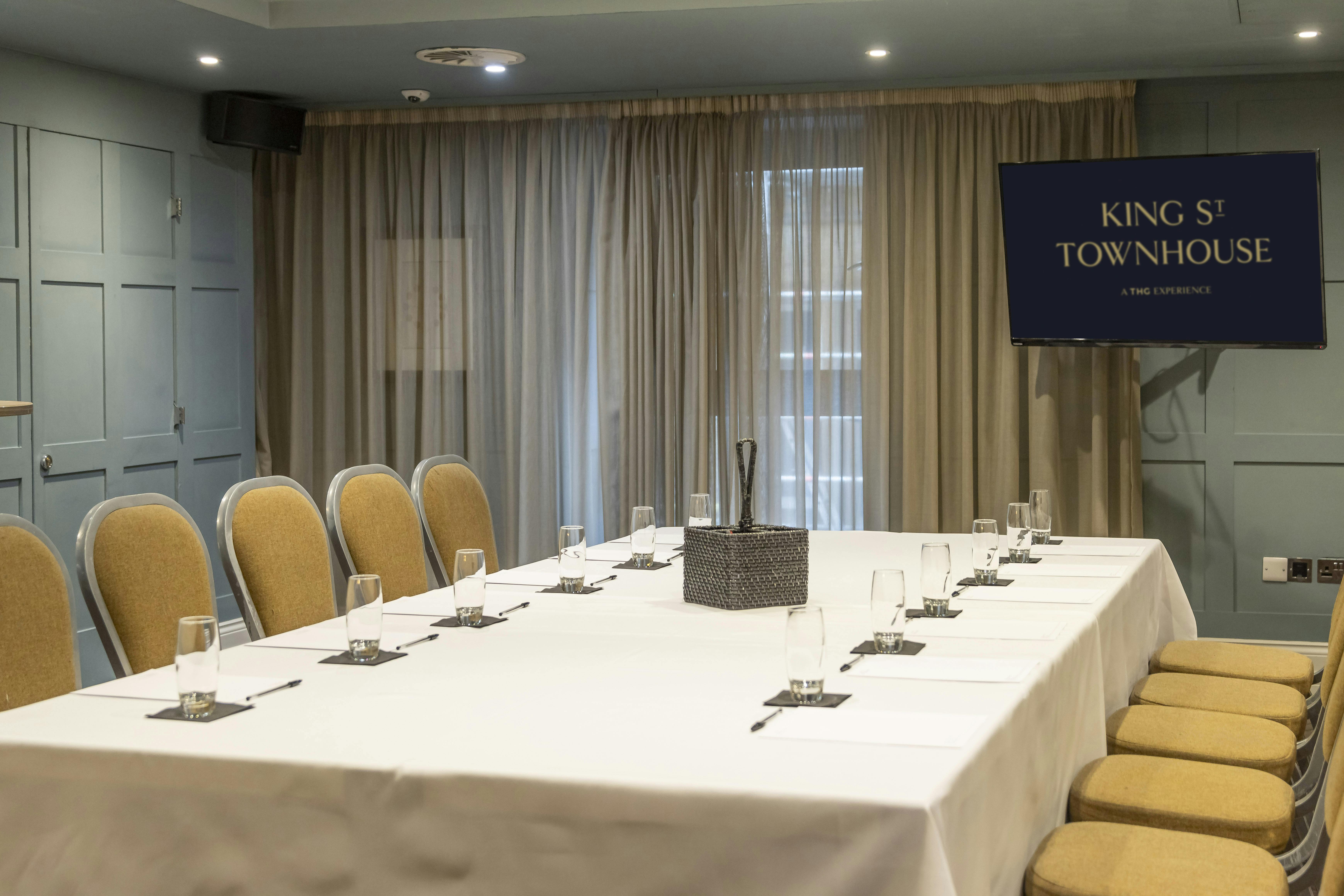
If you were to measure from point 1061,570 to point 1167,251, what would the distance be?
2.20m

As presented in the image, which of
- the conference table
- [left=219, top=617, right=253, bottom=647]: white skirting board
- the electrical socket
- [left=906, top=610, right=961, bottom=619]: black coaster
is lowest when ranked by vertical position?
[left=219, top=617, right=253, bottom=647]: white skirting board

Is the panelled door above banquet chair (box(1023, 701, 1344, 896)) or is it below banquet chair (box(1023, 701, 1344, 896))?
above

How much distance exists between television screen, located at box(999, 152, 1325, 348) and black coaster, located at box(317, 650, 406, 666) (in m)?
3.51

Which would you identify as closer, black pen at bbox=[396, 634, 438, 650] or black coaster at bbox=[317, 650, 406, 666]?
black coaster at bbox=[317, 650, 406, 666]

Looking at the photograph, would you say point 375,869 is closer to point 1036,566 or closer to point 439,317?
point 1036,566

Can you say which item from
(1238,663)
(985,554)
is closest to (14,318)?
(985,554)

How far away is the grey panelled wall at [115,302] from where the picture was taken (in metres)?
4.68

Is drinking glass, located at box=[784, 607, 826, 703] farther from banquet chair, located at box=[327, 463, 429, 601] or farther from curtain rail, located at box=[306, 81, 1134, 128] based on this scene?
curtain rail, located at box=[306, 81, 1134, 128]

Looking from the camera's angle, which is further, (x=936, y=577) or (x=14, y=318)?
(x=14, y=318)

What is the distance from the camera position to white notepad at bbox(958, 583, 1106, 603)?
2748 millimetres

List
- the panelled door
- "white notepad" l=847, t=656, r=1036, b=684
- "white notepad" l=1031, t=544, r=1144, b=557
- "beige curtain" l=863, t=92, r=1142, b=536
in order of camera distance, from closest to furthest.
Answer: "white notepad" l=847, t=656, r=1036, b=684
"white notepad" l=1031, t=544, r=1144, b=557
the panelled door
"beige curtain" l=863, t=92, r=1142, b=536

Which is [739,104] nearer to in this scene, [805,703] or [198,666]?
[805,703]

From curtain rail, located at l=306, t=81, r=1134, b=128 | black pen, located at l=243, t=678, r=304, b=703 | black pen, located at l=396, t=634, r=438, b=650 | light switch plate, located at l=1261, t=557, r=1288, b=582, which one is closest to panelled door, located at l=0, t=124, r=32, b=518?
curtain rail, located at l=306, t=81, r=1134, b=128

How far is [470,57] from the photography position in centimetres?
484
